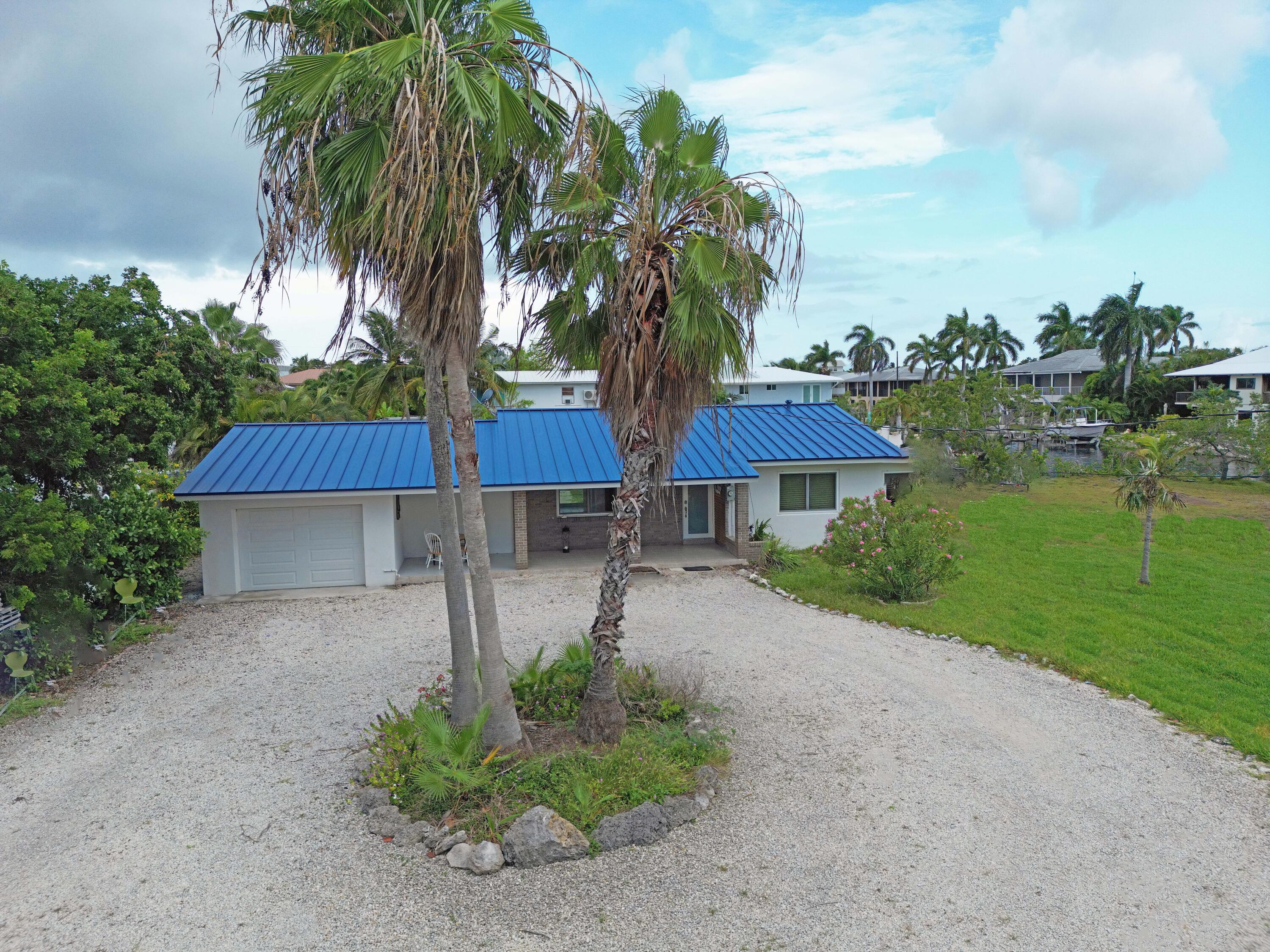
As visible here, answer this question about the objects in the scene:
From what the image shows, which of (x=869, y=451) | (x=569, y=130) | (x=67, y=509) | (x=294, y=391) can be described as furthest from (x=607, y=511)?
(x=294, y=391)

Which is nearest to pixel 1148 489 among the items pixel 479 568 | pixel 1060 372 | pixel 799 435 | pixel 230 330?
pixel 799 435

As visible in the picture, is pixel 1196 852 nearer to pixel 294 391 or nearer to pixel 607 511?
pixel 607 511

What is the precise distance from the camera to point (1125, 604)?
51.9ft

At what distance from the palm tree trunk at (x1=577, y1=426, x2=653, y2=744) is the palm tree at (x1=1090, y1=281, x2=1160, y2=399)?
5293 cm

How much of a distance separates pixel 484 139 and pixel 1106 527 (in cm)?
2329

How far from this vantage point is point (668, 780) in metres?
8.16

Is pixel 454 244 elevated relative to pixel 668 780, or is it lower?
elevated

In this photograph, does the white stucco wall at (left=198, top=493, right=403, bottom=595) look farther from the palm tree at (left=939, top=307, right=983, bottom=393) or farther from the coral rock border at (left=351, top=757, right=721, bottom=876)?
the palm tree at (left=939, top=307, right=983, bottom=393)

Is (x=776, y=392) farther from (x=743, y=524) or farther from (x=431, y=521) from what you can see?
(x=431, y=521)

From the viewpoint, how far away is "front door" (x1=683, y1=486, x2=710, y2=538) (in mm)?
22219

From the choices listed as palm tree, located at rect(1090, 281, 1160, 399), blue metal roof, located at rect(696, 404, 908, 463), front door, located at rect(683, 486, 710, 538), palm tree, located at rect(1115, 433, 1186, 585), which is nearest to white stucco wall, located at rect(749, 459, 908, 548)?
blue metal roof, located at rect(696, 404, 908, 463)

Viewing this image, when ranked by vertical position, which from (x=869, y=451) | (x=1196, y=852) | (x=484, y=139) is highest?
(x=484, y=139)

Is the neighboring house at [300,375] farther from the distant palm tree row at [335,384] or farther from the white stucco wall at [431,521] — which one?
the white stucco wall at [431,521]

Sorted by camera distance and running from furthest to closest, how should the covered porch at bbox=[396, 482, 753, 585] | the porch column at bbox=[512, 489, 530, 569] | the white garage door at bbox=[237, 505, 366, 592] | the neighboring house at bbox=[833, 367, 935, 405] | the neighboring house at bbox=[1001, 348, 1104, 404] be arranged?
the neighboring house at bbox=[833, 367, 935, 405]
the neighboring house at bbox=[1001, 348, 1104, 404]
the covered porch at bbox=[396, 482, 753, 585]
the porch column at bbox=[512, 489, 530, 569]
the white garage door at bbox=[237, 505, 366, 592]
